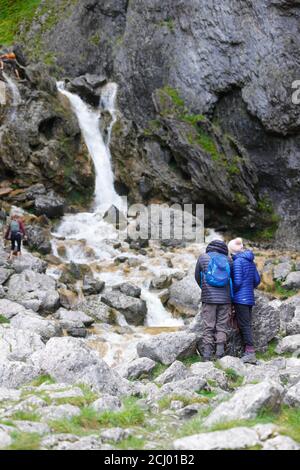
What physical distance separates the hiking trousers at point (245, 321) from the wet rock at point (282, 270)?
12.4 m

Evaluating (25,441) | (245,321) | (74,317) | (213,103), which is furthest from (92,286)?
(213,103)

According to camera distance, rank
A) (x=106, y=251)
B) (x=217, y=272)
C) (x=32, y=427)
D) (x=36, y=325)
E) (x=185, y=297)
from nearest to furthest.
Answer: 1. (x=32, y=427)
2. (x=217, y=272)
3. (x=36, y=325)
4. (x=185, y=297)
5. (x=106, y=251)

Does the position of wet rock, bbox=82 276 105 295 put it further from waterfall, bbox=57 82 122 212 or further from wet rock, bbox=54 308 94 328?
waterfall, bbox=57 82 122 212

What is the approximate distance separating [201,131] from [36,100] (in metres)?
11.1

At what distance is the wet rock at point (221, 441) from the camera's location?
210 inches

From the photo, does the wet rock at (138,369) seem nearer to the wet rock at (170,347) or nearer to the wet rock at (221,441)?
the wet rock at (170,347)

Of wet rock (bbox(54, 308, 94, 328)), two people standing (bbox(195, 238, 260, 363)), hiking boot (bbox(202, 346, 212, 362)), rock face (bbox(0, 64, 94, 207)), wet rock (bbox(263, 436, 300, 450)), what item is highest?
rock face (bbox(0, 64, 94, 207))

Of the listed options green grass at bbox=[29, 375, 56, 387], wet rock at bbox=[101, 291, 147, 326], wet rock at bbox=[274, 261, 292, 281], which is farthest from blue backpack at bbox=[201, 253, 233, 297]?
wet rock at bbox=[274, 261, 292, 281]

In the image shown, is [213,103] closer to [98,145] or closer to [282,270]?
[98,145]

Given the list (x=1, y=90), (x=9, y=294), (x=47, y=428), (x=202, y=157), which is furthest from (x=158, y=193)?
(x=47, y=428)

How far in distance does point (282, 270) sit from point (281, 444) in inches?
768

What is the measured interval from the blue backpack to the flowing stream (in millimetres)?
4746

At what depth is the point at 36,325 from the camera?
49.3 ft

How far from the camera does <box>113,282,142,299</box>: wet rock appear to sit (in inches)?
816
